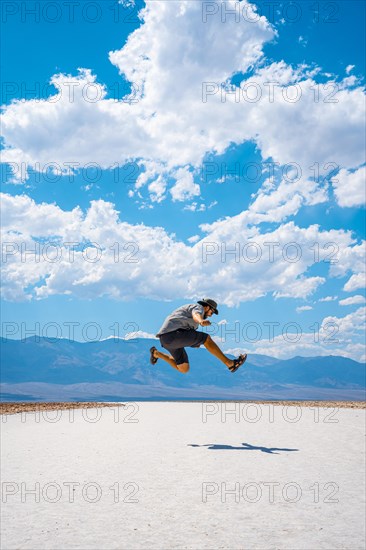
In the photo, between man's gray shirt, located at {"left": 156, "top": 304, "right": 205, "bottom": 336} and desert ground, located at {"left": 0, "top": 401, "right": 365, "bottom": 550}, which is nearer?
man's gray shirt, located at {"left": 156, "top": 304, "right": 205, "bottom": 336}

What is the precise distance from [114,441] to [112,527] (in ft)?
20.5

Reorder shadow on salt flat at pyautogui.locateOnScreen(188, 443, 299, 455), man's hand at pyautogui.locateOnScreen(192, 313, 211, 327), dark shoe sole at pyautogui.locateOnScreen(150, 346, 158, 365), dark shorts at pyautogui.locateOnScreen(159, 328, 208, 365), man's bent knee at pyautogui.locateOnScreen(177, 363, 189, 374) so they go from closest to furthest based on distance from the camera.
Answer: man's hand at pyautogui.locateOnScreen(192, 313, 211, 327), dark shorts at pyautogui.locateOnScreen(159, 328, 208, 365), man's bent knee at pyautogui.locateOnScreen(177, 363, 189, 374), dark shoe sole at pyautogui.locateOnScreen(150, 346, 158, 365), shadow on salt flat at pyautogui.locateOnScreen(188, 443, 299, 455)

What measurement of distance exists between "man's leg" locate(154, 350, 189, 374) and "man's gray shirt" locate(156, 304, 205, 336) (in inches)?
21.8

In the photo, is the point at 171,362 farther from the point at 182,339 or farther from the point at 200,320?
the point at 200,320

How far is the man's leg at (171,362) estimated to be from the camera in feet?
21.8

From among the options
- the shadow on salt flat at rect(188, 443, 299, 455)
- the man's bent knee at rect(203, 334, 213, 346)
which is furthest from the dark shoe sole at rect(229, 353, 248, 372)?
the shadow on salt flat at rect(188, 443, 299, 455)

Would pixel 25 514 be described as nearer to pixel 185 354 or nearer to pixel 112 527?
pixel 112 527

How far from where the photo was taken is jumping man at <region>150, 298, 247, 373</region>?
20.3 feet

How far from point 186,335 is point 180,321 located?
0.20 metres

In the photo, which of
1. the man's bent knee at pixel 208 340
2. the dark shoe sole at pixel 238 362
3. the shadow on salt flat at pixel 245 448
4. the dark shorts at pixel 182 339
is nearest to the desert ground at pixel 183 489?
the shadow on salt flat at pixel 245 448

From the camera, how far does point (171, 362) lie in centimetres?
722

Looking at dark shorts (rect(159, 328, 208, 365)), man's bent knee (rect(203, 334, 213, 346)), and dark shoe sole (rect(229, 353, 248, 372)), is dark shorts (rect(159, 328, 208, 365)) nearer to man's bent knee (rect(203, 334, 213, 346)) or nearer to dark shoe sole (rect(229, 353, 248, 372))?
man's bent knee (rect(203, 334, 213, 346))

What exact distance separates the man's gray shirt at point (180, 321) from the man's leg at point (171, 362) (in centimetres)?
55

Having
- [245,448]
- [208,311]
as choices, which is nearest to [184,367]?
[208,311]
